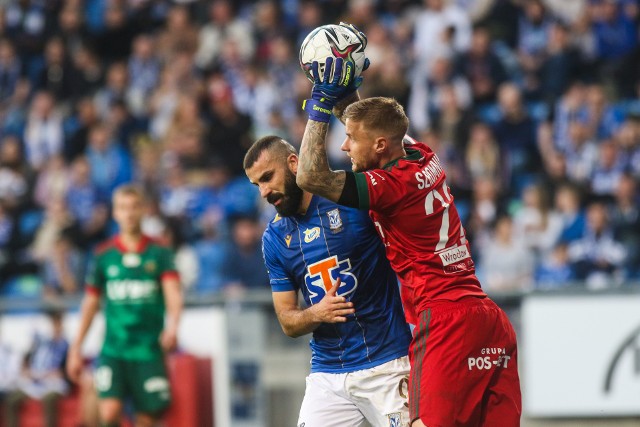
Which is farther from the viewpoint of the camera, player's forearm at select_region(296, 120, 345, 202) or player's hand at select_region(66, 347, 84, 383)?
player's hand at select_region(66, 347, 84, 383)

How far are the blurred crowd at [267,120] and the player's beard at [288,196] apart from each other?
14.9ft

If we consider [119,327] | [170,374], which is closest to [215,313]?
[170,374]

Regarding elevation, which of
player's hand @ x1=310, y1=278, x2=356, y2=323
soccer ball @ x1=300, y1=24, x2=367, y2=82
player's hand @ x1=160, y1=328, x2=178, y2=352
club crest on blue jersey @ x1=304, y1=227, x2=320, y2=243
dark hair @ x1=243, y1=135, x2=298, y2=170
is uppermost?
soccer ball @ x1=300, y1=24, x2=367, y2=82

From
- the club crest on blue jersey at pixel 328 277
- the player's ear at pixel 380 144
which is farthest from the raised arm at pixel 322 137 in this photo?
the club crest on blue jersey at pixel 328 277

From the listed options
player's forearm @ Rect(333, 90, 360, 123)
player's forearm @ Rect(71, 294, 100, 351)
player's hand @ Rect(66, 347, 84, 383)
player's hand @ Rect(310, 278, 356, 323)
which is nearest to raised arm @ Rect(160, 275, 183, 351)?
player's forearm @ Rect(71, 294, 100, 351)

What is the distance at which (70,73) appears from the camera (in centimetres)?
1566

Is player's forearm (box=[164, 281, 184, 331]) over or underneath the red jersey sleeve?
underneath

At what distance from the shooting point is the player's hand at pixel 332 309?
551cm

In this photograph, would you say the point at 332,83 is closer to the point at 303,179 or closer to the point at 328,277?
the point at 303,179

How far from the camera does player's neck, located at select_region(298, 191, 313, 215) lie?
5898 millimetres

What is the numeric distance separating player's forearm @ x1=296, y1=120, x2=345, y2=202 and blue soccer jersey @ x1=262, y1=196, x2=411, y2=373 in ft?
2.16

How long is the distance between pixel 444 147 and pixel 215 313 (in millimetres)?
3567

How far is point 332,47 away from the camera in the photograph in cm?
525

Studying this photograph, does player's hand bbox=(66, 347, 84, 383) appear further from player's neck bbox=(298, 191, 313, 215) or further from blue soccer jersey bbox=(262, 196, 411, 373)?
player's neck bbox=(298, 191, 313, 215)
